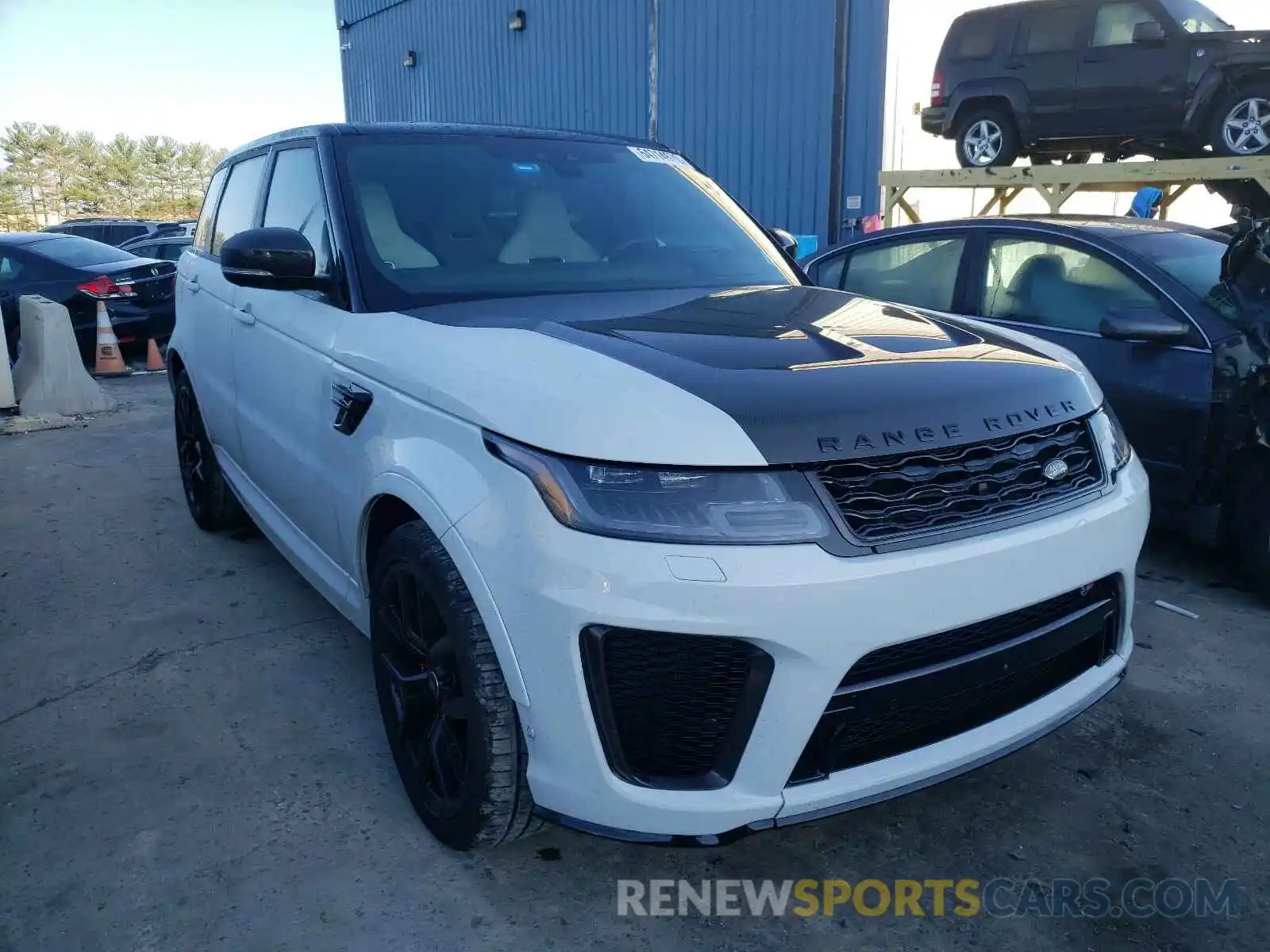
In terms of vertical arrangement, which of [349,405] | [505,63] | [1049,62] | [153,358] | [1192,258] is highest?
[505,63]

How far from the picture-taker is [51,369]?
7.41 metres

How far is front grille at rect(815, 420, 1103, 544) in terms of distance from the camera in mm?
1786

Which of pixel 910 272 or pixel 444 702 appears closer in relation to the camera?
pixel 444 702

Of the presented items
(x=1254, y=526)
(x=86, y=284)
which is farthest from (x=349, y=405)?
(x=86, y=284)

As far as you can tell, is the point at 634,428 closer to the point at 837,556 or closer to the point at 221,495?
the point at 837,556

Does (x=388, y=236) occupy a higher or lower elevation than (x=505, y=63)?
lower

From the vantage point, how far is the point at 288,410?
115 inches

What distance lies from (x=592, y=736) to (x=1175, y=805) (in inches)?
65.8

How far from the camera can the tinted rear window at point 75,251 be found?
946 centimetres

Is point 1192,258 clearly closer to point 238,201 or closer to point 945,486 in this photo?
point 945,486

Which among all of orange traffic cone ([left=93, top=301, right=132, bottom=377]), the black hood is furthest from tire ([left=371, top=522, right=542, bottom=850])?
orange traffic cone ([left=93, top=301, right=132, bottom=377])

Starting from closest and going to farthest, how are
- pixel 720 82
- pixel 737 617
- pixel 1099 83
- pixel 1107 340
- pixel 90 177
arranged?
pixel 737 617
pixel 1107 340
pixel 1099 83
pixel 720 82
pixel 90 177

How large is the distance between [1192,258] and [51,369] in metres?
7.65

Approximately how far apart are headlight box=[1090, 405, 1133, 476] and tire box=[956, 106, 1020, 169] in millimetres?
6927
